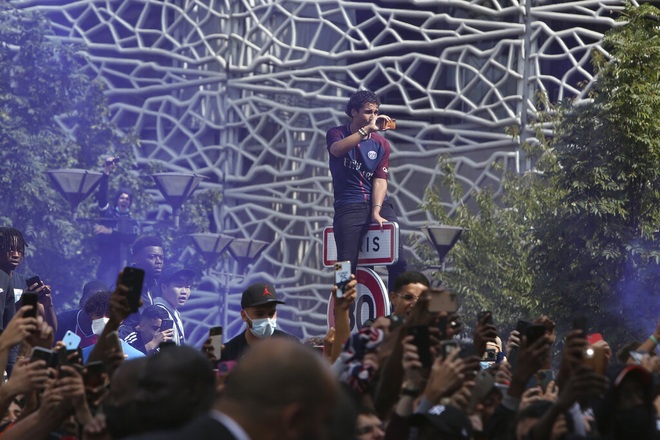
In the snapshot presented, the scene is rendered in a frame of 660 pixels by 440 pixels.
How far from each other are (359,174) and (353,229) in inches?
21.1

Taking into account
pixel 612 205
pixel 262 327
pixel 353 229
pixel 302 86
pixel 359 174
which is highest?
pixel 302 86

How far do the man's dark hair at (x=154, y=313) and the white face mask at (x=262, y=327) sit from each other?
2.34m

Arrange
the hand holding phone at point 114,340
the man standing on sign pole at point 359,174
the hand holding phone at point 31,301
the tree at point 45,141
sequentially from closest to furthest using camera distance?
the hand holding phone at point 114,340, the hand holding phone at point 31,301, the man standing on sign pole at point 359,174, the tree at point 45,141

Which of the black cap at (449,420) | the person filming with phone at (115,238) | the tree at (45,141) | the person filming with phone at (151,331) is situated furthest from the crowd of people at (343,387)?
the tree at (45,141)

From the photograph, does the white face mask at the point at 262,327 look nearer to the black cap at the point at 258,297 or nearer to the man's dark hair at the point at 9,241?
the black cap at the point at 258,297

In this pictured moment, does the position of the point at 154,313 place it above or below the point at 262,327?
below

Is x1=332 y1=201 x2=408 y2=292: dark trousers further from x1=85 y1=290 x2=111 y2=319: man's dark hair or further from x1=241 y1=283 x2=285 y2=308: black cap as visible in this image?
x1=85 y1=290 x2=111 y2=319: man's dark hair

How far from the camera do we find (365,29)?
37.4 metres

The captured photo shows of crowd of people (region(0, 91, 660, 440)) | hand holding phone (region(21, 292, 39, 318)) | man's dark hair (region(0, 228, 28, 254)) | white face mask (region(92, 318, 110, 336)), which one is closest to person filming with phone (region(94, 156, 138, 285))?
man's dark hair (region(0, 228, 28, 254))

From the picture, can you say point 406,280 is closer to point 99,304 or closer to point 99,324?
point 99,324

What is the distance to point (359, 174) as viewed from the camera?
11.1 meters

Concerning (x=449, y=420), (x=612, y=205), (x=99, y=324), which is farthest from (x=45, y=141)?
(x=449, y=420)

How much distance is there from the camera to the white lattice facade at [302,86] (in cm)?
3400

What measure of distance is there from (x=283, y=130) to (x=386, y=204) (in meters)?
26.3
